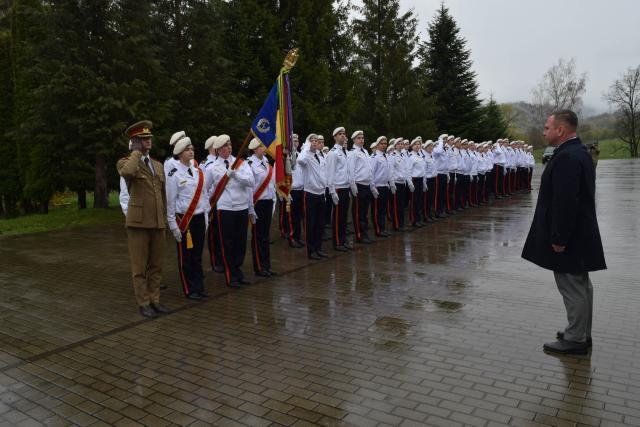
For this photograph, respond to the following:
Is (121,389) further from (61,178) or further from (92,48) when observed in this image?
(61,178)

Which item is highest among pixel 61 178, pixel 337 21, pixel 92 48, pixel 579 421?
pixel 337 21

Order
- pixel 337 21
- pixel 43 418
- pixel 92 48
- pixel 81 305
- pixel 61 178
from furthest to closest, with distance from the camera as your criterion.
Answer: pixel 337 21, pixel 61 178, pixel 92 48, pixel 81 305, pixel 43 418

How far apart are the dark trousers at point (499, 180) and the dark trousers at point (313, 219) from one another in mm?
11669

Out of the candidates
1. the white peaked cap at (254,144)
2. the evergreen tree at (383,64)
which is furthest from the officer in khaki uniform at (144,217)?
the evergreen tree at (383,64)

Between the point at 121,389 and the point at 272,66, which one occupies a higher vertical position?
the point at 272,66

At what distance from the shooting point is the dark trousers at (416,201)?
13078 mm

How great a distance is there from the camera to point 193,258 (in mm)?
7082

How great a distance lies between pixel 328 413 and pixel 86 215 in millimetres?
14744

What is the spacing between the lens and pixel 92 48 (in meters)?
15.0

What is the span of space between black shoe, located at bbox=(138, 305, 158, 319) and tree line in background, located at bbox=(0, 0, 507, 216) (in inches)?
374

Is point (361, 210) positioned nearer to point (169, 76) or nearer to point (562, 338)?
point (562, 338)

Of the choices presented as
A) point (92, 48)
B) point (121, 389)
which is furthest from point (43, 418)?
point (92, 48)

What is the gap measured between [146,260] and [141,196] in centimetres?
76

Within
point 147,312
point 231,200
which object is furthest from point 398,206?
point 147,312
